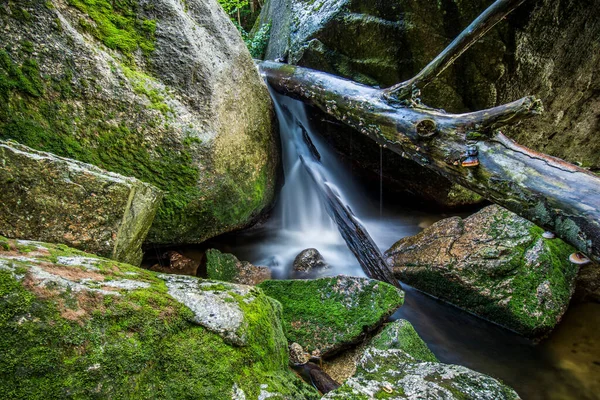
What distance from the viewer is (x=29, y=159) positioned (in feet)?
6.91

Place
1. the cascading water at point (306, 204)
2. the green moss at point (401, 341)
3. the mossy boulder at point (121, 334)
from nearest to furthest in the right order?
the mossy boulder at point (121, 334)
the green moss at point (401, 341)
the cascading water at point (306, 204)

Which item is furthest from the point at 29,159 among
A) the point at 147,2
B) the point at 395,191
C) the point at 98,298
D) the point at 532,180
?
the point at 395,191

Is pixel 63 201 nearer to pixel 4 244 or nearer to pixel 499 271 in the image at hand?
pixel 4 244

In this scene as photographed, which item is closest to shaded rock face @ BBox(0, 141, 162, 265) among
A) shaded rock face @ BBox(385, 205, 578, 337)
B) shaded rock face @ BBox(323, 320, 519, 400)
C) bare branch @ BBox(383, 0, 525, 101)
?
shaded rock face @ BBox(323, 320, 519, 400)

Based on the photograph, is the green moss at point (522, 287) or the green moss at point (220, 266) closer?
the green moss at point (522, 287)

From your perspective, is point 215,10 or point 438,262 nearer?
point 438,262

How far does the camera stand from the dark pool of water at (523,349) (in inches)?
123

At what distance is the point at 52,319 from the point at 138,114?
2.47m

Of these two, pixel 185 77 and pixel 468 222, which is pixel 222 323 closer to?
pixel 185 77

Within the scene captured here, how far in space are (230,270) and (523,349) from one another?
3.25 metres

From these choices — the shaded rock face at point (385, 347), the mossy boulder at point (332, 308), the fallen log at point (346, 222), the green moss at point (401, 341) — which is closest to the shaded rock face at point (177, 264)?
Answer: the mossy boulder at point (332, 308)

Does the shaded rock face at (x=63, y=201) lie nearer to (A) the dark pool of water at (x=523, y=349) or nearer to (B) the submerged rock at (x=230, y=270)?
(B) the submerged rock at (x=230, y=270)

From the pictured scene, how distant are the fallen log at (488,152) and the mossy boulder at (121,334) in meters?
1.96

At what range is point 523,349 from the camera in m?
3.51
